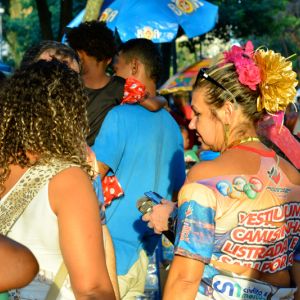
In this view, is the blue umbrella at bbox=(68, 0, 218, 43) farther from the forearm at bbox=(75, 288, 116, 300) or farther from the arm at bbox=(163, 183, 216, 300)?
the forearm at bbox=(75, 288, 116, 300)

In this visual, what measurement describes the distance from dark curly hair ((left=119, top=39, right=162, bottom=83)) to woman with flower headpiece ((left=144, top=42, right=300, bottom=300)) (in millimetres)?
1731

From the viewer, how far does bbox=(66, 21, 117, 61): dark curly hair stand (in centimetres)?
476

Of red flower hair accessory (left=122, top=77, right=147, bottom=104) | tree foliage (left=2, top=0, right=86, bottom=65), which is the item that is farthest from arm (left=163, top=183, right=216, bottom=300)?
tree foliage (left=2, top=0, right=86, bottom=65)

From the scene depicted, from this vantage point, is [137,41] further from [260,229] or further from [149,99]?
[260,229]

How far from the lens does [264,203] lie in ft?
9.71

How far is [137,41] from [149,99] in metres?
0.73

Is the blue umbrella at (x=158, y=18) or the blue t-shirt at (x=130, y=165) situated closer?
the blue t-shirt at (x=130, y=165)

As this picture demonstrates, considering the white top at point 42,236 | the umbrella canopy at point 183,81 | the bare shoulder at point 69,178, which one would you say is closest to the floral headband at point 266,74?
the bare shoulder at point 69,178

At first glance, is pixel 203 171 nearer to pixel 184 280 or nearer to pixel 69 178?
pixel 184 280

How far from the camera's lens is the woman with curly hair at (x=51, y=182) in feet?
8.40

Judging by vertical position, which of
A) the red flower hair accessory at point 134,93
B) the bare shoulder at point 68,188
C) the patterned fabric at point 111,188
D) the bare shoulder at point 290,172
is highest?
the bare shoulder at point 68,188

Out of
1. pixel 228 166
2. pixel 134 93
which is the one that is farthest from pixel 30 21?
pixel 228 166

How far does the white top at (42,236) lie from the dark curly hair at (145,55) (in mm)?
2407

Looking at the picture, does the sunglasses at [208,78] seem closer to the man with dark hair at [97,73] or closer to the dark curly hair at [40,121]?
the dark curly hair at [40,121]
